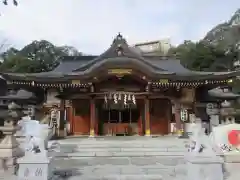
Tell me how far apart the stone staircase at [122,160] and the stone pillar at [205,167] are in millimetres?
771

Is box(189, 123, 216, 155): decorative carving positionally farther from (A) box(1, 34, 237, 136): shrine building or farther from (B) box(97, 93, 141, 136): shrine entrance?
(B) box(97, 93, 141, 136): shrine entrance

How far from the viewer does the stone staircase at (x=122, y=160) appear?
770 centimetres

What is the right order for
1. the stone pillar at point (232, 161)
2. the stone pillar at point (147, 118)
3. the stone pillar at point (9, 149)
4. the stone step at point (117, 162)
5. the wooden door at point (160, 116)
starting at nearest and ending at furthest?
the stone pillar at point (232, 161), the stone pillar at point (9, 149), the stone step at point (117, 162), the stone pillar at point (147, 118), the wooden door at point (160, 116)

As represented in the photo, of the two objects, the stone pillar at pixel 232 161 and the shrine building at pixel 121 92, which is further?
the shrine building at pixel 121 92

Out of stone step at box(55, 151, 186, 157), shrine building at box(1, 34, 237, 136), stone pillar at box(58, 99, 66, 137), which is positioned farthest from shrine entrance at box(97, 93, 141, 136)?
stone step at box(55, 151, 186, 157)

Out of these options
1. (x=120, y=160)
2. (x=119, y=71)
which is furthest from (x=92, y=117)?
(x=120, y=160)

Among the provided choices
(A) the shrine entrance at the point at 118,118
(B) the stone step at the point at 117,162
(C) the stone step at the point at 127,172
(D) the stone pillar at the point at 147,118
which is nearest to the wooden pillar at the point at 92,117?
(A) the shrine entrance at the point at 118,118

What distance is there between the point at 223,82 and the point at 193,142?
9.19 meters

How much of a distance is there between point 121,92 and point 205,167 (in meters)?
9.12

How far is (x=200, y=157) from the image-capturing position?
21.7 ft

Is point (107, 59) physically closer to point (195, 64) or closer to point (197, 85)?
point (197, 85)

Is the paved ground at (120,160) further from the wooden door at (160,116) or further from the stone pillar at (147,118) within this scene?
the wooden door at (160,116)

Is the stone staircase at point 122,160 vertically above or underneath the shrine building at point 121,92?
underneath

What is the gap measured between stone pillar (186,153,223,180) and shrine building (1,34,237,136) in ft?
26.6
